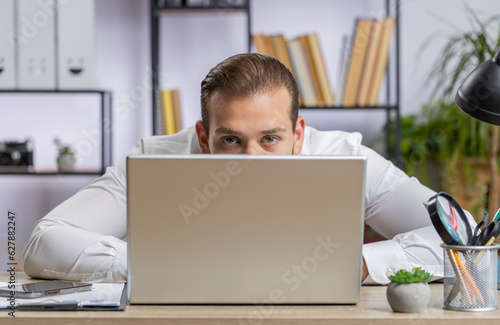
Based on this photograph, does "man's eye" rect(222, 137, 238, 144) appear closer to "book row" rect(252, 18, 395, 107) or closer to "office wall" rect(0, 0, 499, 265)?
"book row" rect(252, 18, 395, 107)

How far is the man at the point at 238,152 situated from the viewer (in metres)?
1.26

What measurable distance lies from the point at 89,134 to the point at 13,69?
0.43 m

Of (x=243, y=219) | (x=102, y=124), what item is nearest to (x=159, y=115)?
(x=102, y=124)

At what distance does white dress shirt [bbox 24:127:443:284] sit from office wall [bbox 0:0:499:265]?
126 centimetres

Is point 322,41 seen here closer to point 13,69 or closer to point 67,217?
point 13,69

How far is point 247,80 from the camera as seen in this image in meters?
1.39

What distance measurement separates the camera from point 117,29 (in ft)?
9.97

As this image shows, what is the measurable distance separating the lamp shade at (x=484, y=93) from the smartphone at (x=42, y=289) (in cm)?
72

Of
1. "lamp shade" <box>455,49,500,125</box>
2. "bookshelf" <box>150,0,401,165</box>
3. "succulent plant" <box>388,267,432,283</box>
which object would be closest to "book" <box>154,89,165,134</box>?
"bookshelf" <box>150,0,401,165</box>

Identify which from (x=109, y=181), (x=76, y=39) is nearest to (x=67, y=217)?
(x=109, y=181)

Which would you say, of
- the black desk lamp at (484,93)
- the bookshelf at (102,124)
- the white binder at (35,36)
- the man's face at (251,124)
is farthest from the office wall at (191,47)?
the black desk lamp at (484,93)

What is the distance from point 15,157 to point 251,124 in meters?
1.87

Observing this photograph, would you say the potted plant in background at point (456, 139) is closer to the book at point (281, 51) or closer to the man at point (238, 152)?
the book at point (281, 51)

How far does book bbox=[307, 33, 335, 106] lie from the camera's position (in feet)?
9.07
